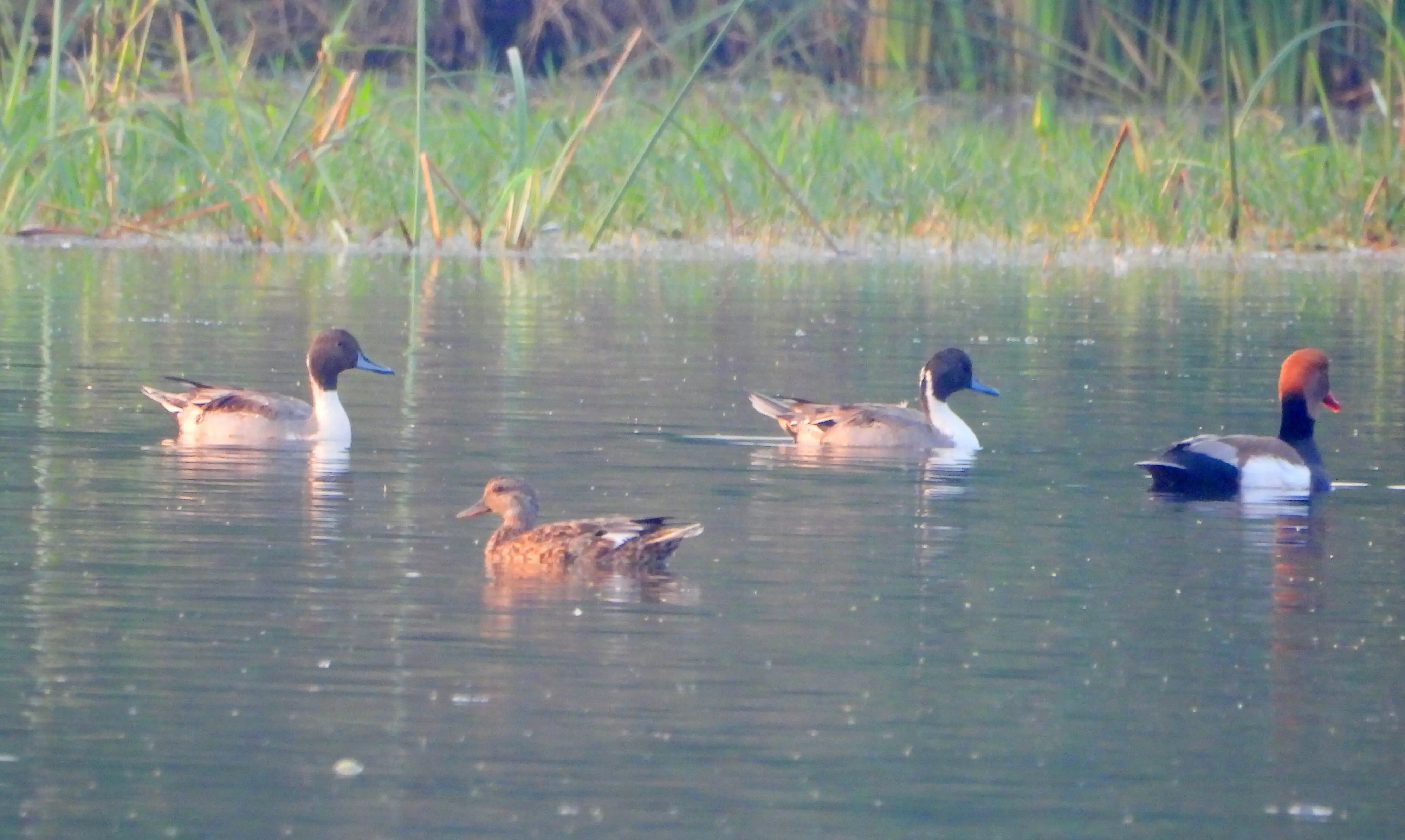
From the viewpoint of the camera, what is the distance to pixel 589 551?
7.05 meters

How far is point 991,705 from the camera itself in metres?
5.46

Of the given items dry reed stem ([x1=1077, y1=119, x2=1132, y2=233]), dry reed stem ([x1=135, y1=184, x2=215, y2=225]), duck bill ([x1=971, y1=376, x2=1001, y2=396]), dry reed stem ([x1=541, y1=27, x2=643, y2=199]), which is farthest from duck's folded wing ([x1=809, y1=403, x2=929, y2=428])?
dry reed stem ([x1=135, y1=184, x2=215, y2=225])

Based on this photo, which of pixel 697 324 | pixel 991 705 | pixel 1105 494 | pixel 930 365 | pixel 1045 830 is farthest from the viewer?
pixel 697 324

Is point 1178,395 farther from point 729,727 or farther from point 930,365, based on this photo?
point 729,727

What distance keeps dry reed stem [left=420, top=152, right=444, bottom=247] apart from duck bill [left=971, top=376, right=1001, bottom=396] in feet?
19.6

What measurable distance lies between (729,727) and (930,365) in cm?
584

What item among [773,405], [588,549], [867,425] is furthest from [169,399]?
[588,549]

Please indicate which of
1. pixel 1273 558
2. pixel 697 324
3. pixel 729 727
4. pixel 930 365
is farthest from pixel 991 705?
pixel 697 324

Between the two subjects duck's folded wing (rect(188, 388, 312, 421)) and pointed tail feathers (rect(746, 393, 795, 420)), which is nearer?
duck's folded wing (rect(188, 388, 312, 421))

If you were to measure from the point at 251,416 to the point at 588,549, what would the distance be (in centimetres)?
324

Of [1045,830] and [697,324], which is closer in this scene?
[1045,830]

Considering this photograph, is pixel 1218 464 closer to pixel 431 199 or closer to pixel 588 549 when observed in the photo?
pixel 588 549

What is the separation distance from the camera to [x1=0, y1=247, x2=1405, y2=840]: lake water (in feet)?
15.7

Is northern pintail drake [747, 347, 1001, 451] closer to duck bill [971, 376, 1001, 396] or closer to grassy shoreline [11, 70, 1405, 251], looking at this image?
duck bill [971, 376, 1001, 396]
